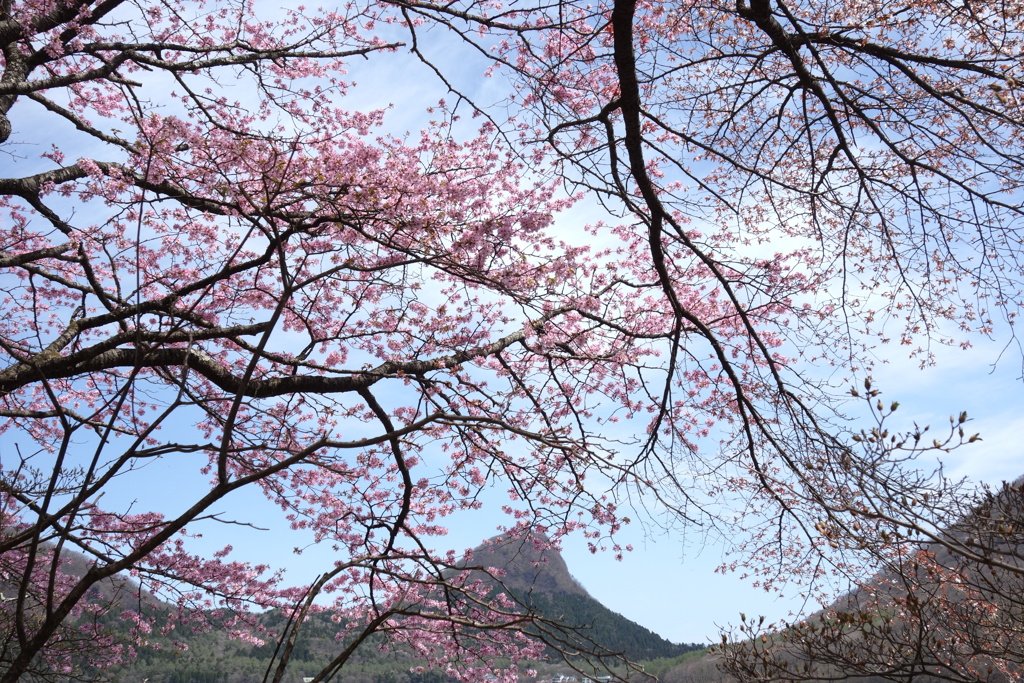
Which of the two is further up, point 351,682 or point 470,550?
point 470,550

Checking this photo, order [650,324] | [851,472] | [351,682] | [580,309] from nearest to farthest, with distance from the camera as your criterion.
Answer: [851,472], [580,309], [650,324], [351,682]

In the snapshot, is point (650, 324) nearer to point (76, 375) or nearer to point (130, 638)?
point (76, 375)

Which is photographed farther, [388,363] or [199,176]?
[388,363]

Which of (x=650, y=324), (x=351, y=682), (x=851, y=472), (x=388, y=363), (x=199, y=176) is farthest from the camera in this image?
(x=351, y=682)

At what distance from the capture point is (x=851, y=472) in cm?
477

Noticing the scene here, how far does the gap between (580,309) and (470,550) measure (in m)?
3.29

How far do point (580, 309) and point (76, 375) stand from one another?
504 cm

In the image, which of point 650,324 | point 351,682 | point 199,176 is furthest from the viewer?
point 351,682

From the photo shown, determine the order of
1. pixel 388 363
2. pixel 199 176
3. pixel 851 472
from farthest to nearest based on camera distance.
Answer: pixel 388 363, pixel 199 176, pixel 851 472

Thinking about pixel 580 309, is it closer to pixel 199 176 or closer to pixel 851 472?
pixel 851 472

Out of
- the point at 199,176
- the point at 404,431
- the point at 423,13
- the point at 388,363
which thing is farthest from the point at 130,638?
the point at 423,13

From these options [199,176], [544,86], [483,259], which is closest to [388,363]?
[483,259]

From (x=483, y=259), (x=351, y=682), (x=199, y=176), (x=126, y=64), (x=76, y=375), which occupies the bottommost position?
(x=351, y=682)

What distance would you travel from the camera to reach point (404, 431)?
275 centimetres
